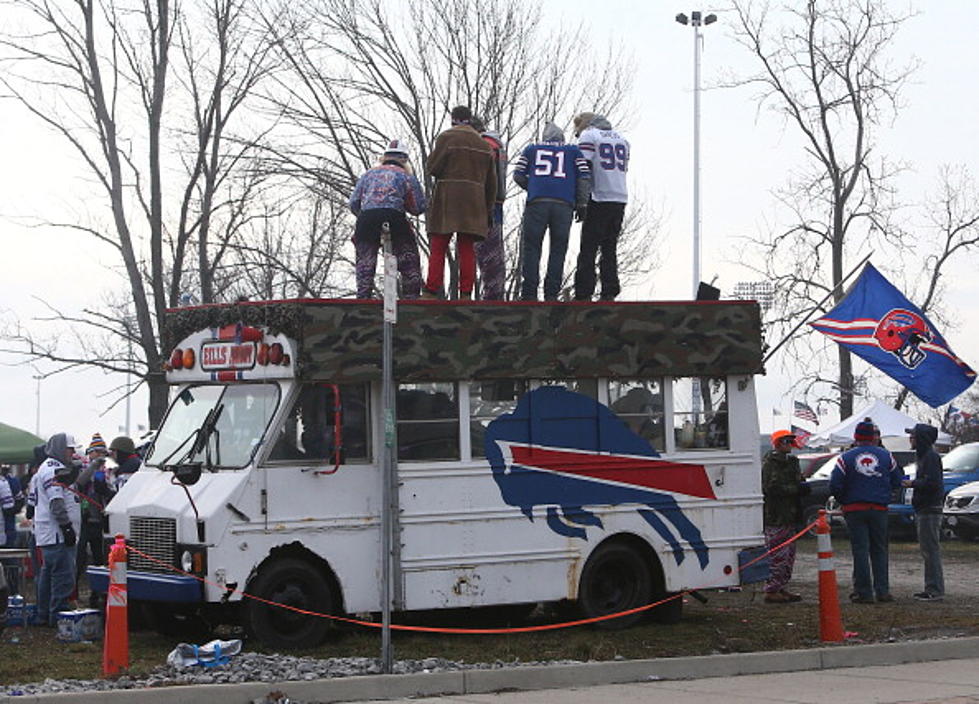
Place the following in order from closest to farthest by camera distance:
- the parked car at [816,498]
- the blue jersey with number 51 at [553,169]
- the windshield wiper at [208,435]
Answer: the windshield wiper at [208,435], the blue jersey with number 51 at [553,169], the parked car at [816,498]

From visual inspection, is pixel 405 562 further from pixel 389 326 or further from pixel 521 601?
pixel 389 326

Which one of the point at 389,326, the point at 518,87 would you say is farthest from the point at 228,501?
the point at 518,87

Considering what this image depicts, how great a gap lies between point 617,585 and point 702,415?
1772mm

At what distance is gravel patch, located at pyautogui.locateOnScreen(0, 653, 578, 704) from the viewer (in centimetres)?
1088

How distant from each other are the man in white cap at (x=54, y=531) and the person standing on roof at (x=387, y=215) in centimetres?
345

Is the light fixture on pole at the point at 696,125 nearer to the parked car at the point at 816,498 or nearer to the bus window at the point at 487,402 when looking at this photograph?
the parked car at the point at 816,498

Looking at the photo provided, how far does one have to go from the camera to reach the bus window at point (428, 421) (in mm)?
13789

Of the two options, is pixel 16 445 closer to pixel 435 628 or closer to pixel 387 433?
pixel 435 628

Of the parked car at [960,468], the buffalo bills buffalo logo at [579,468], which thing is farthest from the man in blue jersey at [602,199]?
the parked car at [960,468]

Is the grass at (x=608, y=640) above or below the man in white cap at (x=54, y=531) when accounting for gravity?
below

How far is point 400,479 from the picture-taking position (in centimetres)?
1362

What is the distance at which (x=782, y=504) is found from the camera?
689 inches

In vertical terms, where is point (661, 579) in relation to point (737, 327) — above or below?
below

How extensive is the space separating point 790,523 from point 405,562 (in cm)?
555
